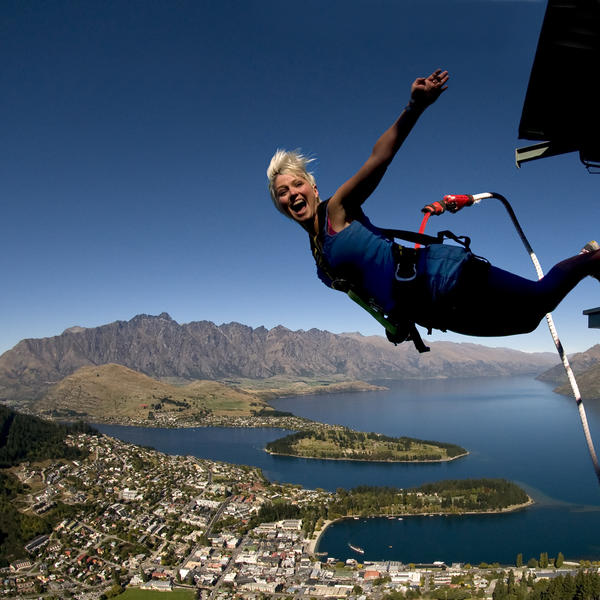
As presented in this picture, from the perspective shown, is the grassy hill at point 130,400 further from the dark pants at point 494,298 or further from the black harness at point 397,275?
A: the dark pants at point 494,298

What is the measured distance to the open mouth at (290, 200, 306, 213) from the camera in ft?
4.12

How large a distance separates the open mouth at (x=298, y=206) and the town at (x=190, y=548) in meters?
23.1

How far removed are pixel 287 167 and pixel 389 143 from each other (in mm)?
358

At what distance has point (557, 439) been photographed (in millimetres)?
54656

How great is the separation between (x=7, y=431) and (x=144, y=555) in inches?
1536

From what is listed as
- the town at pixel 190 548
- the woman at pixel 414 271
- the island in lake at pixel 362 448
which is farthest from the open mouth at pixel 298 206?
the island in lake at pixel 362 448

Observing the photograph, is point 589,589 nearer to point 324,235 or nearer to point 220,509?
point 324,235

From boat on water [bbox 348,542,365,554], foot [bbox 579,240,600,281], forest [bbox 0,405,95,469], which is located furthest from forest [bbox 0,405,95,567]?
foot [bbox 579,240,600,281]

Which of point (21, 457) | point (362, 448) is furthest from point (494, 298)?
point (21, 457)

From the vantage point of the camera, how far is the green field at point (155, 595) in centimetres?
2092

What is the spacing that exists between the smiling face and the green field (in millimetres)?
24900

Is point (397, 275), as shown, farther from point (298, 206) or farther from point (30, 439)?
point (30, 439)

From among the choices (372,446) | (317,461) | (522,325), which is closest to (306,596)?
(522,325)

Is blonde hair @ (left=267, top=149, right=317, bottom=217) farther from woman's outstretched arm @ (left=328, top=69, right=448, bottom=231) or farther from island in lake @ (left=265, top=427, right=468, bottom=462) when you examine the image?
island in lake @ (left=265, top=427, right=468, bottom=462)
